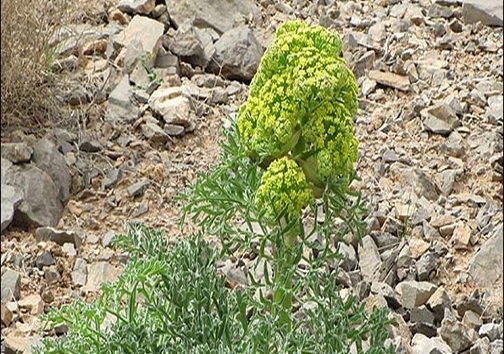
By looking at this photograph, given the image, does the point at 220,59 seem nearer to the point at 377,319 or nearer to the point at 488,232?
the point at 488,232

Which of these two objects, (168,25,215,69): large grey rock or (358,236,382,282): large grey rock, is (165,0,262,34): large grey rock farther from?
(358,236,382,282): large grey rock

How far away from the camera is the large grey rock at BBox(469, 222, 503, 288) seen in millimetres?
4363

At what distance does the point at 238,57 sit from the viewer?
5.39m

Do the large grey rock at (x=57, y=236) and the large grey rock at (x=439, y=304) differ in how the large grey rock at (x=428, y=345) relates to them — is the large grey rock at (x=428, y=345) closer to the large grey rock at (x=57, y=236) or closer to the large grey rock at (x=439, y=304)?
the large grey rock at (x=439, y=304)

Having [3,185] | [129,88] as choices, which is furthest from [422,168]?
[3,185]

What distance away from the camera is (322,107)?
2604 millimetres

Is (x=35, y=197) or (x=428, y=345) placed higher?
(x=428, y=345)

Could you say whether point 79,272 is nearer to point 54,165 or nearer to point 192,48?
point 54,165

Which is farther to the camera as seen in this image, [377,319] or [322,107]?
[377,319]

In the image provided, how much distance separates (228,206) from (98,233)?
1832 mm

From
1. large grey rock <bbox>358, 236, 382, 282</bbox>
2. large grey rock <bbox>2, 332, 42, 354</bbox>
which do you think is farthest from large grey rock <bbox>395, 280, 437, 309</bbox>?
large grey rock <bbox>2, 332, 42, 354</bbox>

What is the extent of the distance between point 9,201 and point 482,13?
2.67 m

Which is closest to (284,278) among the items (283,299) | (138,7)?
(283,299)

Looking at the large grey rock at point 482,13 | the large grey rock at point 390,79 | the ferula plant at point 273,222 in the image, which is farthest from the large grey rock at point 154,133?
the ferula plant at point 273,222
